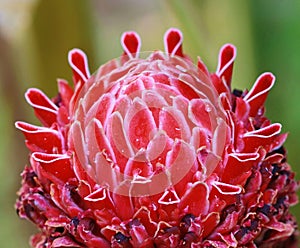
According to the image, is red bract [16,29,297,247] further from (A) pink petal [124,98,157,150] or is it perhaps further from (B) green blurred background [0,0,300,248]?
(B) green blurred background [0,0,300,248]

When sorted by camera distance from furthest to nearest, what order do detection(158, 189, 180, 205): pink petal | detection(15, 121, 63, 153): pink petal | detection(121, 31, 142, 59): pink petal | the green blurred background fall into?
the green blurred background → detection(121, 31, 142, 59): pink petal → detection(15, 121, 63, 153): pink petal → detection(158, 189, 180, 205): pink petal

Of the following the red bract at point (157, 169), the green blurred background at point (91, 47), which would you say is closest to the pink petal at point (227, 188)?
the red bract at point (157, 169)

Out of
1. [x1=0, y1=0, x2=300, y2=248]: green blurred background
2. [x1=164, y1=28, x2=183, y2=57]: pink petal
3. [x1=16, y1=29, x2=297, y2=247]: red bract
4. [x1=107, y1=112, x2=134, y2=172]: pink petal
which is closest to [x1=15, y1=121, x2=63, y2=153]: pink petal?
[x1=16, y1=29, x2=297, y2=247]: red bract

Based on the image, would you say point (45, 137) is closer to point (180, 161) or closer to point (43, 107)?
point (43, 107)

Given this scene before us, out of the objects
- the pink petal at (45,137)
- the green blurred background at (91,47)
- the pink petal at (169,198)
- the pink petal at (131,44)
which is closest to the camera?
the pink petal at (169,198)

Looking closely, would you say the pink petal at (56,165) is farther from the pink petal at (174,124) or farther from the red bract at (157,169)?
the pink petal at (174,124)
